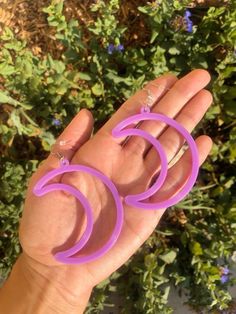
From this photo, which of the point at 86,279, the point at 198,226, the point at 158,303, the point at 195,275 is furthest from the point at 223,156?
the point at 86,279

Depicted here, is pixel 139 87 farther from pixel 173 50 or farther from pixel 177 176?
pixel 177 176

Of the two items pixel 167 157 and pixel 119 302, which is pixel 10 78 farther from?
pixel 119 302

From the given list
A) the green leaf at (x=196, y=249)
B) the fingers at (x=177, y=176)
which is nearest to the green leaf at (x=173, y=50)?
the fingers at (x=177, y=176)

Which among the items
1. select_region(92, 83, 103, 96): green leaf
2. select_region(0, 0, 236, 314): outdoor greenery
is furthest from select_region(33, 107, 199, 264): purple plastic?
select_region(92, 83, 103, 96): green leaf

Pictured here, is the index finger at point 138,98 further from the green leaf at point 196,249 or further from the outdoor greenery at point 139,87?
the green leaf at point 196,249

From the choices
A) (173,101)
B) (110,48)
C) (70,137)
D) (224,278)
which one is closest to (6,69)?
(70,137)

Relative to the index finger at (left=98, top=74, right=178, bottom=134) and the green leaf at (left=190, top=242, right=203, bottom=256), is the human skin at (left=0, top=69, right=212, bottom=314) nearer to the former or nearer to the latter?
the index finger at (left=98, top=74, right=178, bottom=134)

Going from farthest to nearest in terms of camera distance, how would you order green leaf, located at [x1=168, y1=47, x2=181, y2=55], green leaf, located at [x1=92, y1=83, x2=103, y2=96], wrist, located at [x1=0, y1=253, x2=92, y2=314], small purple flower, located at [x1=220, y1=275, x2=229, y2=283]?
green leaf, located at [x1=92, y1=83, x2=103, y2=96] → green leaf, located at [x1=168, y1=47, x2=181, y2=55] → small purple flower, located at [x1=220, y1=275, x2=229, y2=283] → wrist, located at [x1=0, y1=253, x2=92, y2=314]
